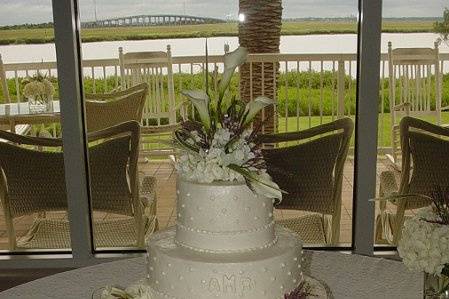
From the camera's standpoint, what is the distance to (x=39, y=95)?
164 inches

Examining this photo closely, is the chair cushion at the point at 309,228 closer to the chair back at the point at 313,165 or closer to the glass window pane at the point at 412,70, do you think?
the chair back at the point at 313,165

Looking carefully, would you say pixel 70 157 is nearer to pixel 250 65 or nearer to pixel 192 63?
pixel 250 65

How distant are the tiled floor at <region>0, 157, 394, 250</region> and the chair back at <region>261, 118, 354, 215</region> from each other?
829 mm

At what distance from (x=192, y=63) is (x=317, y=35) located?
46.1 inches

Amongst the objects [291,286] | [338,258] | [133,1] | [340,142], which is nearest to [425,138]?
[340,142]

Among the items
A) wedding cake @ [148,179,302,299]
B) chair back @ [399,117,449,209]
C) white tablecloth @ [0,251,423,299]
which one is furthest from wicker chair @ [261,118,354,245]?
wedding cake @ [148,179,302,299]

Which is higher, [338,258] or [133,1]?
[133,1]

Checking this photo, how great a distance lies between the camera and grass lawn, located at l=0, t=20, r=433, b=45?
18.3 ft

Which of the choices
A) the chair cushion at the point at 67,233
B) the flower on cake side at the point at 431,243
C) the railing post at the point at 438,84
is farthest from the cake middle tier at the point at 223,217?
the railing post at the point at 438,84

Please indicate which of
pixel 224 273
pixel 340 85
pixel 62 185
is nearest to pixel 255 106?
pixel 224 273

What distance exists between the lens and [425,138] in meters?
2.60

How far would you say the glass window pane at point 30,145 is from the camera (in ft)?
8.82

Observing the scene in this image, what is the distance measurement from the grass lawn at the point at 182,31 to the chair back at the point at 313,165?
2653 millimetres

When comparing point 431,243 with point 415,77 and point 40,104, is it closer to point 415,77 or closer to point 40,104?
point 40,104
